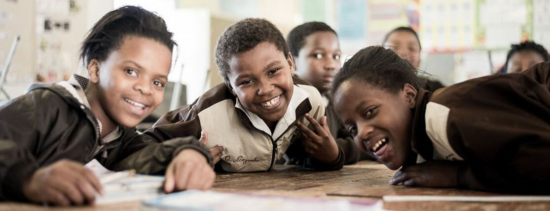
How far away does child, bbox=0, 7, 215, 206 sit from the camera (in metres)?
1.17

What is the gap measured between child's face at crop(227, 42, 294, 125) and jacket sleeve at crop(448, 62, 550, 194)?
710mm

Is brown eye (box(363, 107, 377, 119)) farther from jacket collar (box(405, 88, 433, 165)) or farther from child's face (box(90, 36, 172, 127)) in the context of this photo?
child's face (box(90, 36, 172, 127))

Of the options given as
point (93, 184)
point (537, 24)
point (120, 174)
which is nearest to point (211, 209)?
point (93, 184)

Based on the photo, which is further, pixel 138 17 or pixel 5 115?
pixel 138 17

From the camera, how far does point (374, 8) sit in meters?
6.36

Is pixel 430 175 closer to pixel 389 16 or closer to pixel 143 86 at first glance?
pixel 143 86

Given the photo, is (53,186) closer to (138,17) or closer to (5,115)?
(5,115)

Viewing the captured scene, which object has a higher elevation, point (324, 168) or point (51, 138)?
point (51, 138)

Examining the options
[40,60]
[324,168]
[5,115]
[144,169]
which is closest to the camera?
[5,115]

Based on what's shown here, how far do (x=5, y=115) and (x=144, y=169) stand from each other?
0.39m

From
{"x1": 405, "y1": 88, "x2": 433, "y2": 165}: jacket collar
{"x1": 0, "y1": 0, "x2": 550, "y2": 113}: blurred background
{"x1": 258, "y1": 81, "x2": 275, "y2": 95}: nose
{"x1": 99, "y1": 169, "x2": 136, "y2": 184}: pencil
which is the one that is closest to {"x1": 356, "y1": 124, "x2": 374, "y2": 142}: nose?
{"x1": 405, "y1": 88, "x2": 433, "y2": 165}: jacket collar

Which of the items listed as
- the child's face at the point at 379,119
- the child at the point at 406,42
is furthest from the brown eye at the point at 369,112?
the child at the point at 406,42

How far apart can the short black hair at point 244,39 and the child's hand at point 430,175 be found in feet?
2.25

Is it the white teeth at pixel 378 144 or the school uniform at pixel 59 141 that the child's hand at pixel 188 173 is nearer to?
the school uniform at pixel 59 141
